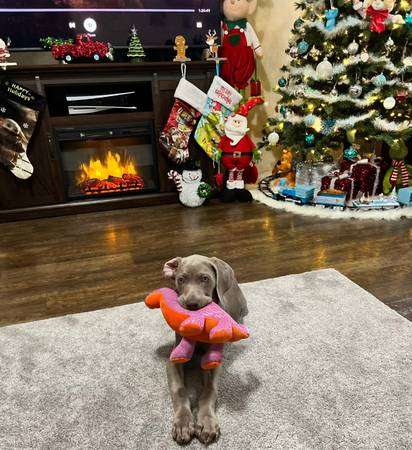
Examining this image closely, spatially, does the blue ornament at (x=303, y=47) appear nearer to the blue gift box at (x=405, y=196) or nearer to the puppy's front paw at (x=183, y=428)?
the blue gift box at (x=405, y=196)

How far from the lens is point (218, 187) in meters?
3.17

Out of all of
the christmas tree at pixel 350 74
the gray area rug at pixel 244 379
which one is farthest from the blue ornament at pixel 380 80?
the gray area rug at pixel 244 379

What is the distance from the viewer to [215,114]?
2.98 meters

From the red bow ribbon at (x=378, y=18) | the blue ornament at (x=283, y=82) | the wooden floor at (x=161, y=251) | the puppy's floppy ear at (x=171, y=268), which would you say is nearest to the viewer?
the puppy's floppy ear at (x=171, y=268)

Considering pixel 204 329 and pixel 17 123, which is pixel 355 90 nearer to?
pixel 204 329

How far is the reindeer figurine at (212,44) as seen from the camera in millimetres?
2897

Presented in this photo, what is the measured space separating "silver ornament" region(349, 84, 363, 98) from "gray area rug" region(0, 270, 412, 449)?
163 centimetres

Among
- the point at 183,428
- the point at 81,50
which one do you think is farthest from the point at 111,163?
the point at 183,428

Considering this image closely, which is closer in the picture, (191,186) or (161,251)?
(161,251)

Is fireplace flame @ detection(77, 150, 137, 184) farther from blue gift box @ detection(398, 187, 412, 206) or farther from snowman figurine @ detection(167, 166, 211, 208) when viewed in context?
blue gift box @ detection(398, 187, 412, 206)

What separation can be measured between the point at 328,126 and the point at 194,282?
2.13 meters

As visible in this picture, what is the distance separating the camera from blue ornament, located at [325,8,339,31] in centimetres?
262

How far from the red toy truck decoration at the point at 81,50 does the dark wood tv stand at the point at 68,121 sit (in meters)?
0.10

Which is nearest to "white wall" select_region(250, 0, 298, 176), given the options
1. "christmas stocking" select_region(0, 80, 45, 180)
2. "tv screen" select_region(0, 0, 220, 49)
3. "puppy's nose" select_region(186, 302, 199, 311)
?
"tv screen" select_region(0, 0, 220, 49)
